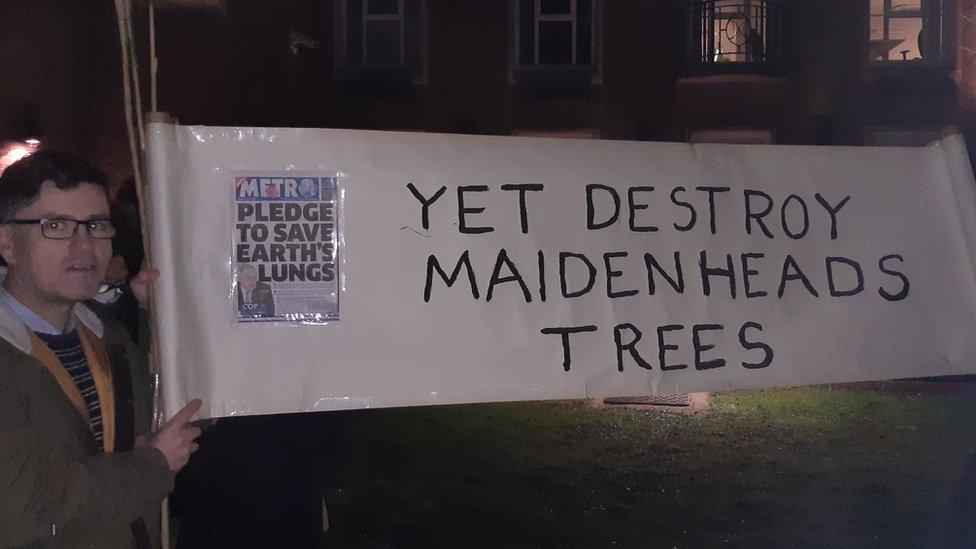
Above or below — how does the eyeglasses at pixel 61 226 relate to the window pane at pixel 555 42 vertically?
below

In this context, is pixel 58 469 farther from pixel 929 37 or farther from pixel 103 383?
pixel 929 37

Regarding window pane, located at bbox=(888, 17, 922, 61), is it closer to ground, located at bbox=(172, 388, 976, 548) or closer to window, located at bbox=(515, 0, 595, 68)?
window, located at bbox=(515, 0, 595, 68)

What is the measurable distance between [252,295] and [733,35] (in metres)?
15.9

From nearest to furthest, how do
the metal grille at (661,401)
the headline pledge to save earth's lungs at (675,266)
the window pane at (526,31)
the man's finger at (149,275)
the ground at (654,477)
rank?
the man's finger at (149,275), the headline pledge to save earth's lungs at (675,266), the ground at (654,477), the metal grille at (661,401), the window pane at (526,31)

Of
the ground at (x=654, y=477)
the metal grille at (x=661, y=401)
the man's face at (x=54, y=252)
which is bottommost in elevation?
the ground at (x=654, y=477)

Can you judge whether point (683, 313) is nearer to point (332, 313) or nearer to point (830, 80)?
point (332, 313)

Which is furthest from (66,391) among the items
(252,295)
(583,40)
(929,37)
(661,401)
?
(929,37)

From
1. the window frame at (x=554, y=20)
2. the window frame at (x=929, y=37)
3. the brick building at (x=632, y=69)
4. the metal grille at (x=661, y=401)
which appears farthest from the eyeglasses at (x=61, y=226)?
the window frame at (x=929, y=37)

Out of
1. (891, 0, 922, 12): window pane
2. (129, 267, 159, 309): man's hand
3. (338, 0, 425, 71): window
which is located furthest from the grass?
(891, 0, 922, 12): window pane

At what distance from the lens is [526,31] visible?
1689 centimetres

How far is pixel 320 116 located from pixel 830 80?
8487 millimetres

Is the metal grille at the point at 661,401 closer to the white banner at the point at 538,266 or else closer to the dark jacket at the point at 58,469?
the white banner at the point at 538,266

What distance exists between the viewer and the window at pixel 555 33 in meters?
16.7

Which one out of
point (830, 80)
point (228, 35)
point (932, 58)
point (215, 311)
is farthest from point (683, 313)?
point (932, 58)
